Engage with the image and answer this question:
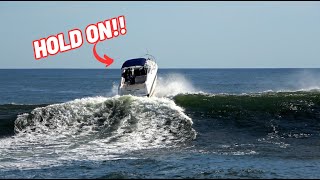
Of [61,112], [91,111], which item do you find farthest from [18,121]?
[91,111]

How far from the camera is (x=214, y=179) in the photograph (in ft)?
53.2

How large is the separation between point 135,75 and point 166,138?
16745 millimetres

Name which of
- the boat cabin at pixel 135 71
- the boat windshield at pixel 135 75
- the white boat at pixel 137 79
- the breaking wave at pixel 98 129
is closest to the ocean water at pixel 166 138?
the breaking wave at pixel 98 129

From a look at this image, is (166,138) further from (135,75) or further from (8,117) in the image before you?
(135,75)

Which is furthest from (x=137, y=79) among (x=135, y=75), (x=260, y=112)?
(x=260, y=112)

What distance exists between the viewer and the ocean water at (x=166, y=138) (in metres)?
17.9

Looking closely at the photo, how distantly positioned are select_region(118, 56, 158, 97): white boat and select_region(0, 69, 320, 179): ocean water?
216 centimetres

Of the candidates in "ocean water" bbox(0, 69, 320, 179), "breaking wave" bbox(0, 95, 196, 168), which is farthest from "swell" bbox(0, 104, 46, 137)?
"breaking wave" bbox(0, 95, 196, 168)

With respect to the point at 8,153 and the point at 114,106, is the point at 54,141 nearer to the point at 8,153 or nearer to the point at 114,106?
the point at 8,153

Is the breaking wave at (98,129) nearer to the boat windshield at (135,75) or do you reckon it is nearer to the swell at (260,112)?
the swell at (260,112)

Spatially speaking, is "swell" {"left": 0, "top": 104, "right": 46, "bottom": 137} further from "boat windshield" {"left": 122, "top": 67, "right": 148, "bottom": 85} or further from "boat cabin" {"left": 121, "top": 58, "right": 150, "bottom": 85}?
"boat cabin" {"left": 121, "top": 58, "right": 150, "bottom": 85}

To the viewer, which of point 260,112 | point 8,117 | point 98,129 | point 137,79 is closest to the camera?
point 98,129

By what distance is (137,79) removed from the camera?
41156 mm

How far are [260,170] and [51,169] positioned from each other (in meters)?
8.32
